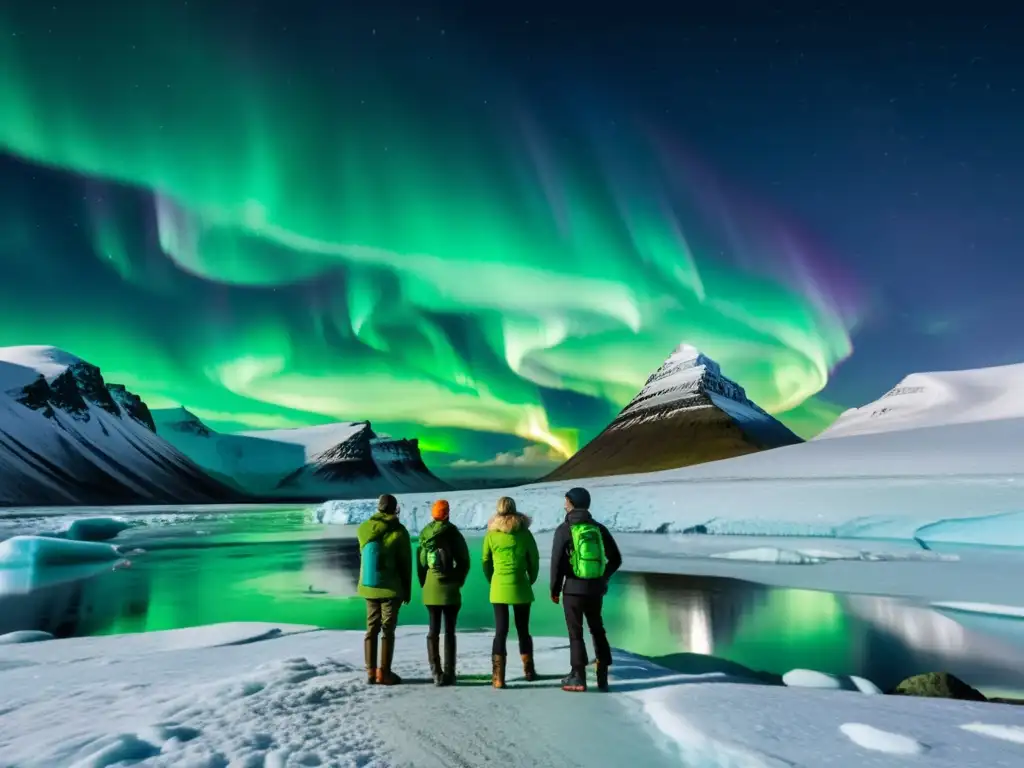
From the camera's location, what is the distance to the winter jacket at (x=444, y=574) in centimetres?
700

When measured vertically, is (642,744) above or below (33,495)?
below

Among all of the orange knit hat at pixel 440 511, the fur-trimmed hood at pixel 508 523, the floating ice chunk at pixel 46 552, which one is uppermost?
the orange knit hat at pixel 440 511

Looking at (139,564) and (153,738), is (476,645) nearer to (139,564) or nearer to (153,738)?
(153,738)

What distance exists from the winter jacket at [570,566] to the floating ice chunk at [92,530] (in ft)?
149

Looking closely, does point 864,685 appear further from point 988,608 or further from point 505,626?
point 988,608

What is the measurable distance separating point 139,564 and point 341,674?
25844 millimetres

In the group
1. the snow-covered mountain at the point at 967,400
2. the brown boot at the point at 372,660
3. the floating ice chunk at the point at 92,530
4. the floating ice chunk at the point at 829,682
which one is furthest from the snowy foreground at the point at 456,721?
the snow-covered mountain at the point at 967,400

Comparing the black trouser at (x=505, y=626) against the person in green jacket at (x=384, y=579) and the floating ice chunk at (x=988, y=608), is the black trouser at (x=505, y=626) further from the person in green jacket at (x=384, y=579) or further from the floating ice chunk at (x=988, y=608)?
the floating ice chunk at (x=988, y=608)

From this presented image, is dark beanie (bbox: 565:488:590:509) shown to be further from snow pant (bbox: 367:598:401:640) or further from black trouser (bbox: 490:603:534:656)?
snow pant (bbox: 367:598:401:640)

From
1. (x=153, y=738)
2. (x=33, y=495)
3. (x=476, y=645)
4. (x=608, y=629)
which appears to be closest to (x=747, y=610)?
(x=608, y=629)

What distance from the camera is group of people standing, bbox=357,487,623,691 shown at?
6.73 metres

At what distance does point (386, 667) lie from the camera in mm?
7066

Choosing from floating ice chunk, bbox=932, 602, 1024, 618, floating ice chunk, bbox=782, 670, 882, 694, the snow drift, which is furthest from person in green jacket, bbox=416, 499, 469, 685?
the snow drift

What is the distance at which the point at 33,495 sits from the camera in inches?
6649
